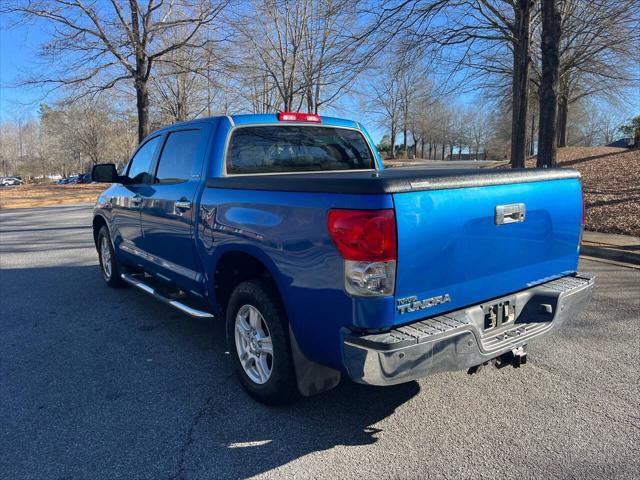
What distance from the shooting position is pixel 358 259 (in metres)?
2.40

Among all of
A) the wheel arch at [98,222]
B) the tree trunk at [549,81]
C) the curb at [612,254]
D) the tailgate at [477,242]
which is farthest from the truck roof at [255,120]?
the tree trunk at [549,81]

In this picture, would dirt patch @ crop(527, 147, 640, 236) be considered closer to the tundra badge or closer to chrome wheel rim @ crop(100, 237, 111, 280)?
the tundra badge

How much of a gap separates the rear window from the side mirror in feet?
7.04

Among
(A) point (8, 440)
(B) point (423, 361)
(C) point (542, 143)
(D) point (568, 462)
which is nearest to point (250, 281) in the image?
(B) point (423, 361)

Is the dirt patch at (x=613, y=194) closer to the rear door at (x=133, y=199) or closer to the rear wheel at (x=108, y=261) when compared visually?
the rear door at (x=133, y=199)

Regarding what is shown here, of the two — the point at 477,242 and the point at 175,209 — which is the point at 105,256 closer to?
the point at 175,209

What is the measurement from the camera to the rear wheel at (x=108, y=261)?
613 cm

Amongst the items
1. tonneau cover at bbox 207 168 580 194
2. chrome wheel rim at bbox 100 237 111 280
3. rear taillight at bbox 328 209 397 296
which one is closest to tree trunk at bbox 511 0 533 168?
tonneau cover at bbox 207 168 580 194

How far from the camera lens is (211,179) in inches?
144

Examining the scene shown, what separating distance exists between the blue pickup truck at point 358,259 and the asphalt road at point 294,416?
320 mm

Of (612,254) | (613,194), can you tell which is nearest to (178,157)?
(612,254)

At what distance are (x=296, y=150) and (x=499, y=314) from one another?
2313 millimetres

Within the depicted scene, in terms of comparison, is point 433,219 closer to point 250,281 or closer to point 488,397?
point 250,281

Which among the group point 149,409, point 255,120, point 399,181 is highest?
point 255,120
